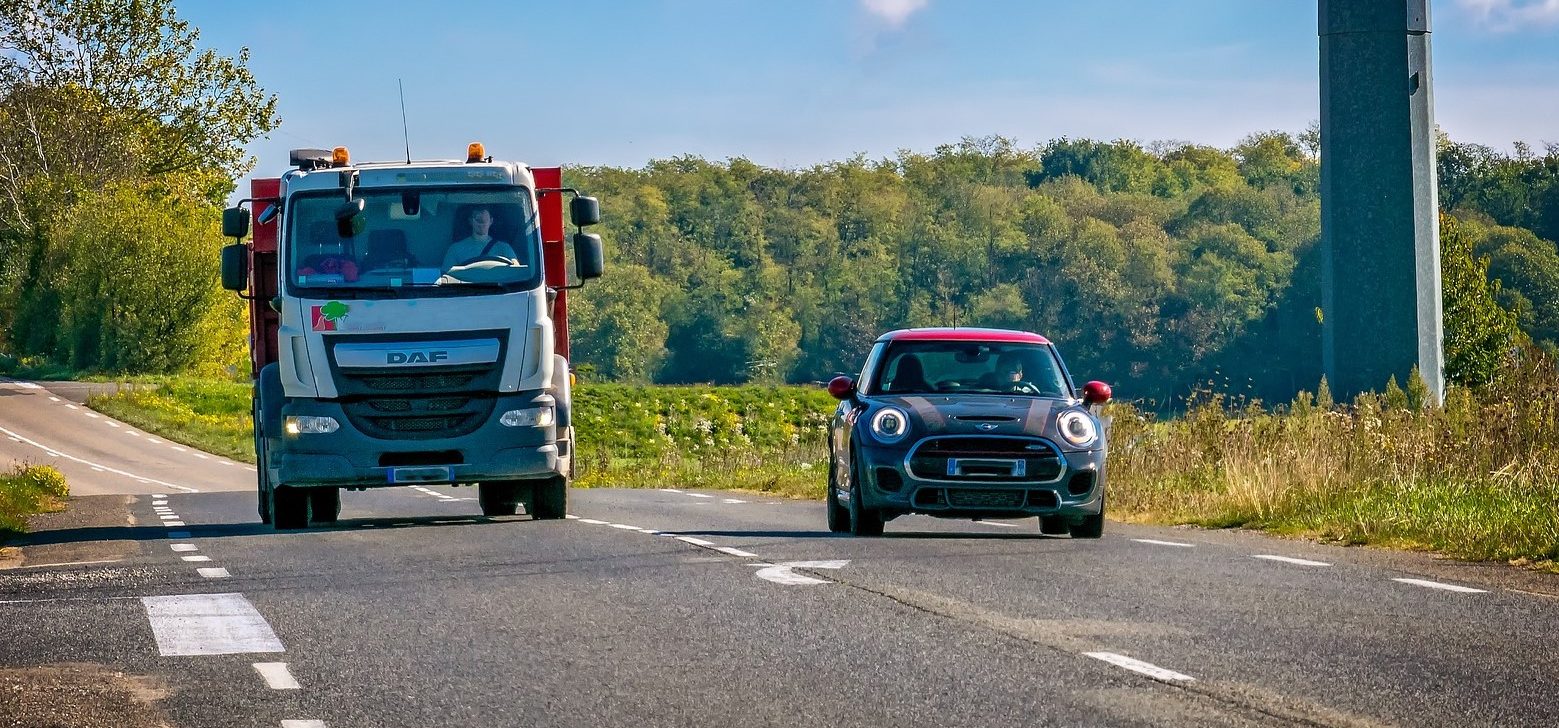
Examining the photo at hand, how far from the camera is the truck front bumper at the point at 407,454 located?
17656 mm

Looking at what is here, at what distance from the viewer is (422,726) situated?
7422 mm

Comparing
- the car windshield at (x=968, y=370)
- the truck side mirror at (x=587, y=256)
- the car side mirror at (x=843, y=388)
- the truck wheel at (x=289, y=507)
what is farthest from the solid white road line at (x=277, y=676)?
the truck wheel at (x=289, y=507)

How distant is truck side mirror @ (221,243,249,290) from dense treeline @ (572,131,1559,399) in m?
102

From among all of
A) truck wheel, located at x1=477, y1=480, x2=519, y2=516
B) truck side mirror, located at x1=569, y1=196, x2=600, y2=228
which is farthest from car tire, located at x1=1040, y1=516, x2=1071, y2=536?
truck wheel, located at x1=477, y1=480, x2=519, y2=516

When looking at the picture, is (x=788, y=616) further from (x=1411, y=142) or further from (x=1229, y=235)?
(x=1229, y=235)

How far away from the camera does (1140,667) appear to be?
8656mm

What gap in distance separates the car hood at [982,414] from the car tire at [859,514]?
0.59m

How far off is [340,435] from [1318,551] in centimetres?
789

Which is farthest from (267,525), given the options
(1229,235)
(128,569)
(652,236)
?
(652,236)

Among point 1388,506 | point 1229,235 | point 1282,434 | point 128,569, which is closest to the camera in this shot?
point 128,569

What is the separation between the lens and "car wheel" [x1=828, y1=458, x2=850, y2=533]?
17000mm

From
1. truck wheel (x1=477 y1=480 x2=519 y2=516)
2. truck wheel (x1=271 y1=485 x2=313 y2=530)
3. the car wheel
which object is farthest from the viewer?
truck wheel (x1=477 y1=480 x2=519 y2=516)

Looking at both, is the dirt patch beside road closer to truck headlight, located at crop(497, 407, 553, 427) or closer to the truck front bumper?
the truck front bumper

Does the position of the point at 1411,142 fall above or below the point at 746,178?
below
